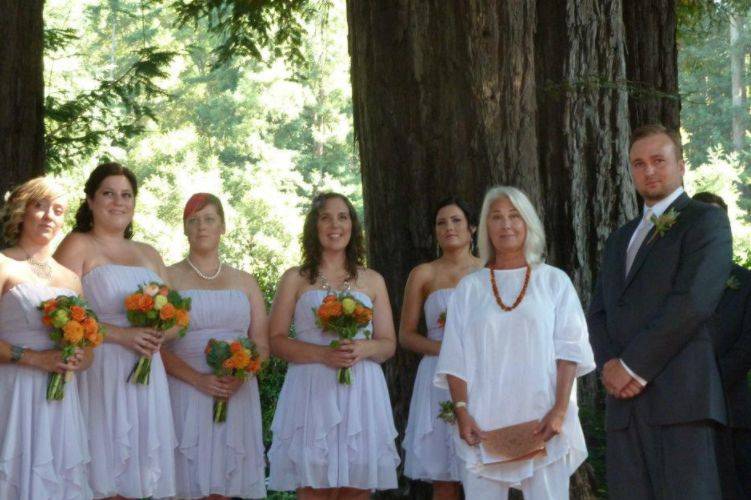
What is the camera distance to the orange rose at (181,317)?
6.64m

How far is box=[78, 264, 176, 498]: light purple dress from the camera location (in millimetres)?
6605

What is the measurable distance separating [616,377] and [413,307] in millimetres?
2255

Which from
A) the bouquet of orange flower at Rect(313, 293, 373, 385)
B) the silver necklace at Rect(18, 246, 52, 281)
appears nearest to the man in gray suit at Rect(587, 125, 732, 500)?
the bouquet of orange flower at Rect(313, 293, 373, 385)

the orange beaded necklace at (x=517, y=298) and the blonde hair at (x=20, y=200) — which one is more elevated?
the blonde hair at (x=20, y=200)

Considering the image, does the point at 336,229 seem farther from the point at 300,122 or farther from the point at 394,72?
the point at 300,122

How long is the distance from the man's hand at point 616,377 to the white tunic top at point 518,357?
13.7 inches

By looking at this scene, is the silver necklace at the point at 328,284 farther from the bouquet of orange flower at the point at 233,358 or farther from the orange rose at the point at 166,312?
the orange rose at the point at 166,312

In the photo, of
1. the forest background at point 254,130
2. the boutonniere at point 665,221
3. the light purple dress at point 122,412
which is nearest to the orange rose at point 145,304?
the light purple dress at point 122,412

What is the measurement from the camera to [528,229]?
6.34 m

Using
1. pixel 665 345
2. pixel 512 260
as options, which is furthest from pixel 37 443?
pixel 665 345

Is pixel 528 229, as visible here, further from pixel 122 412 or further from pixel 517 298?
pixel 122 412

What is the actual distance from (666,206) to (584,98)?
4.29 meters

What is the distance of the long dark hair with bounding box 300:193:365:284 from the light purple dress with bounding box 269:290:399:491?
165mm

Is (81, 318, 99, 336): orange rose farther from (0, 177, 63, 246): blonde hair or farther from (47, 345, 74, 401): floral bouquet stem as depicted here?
(0, 177, 63, 246): blonde hair
